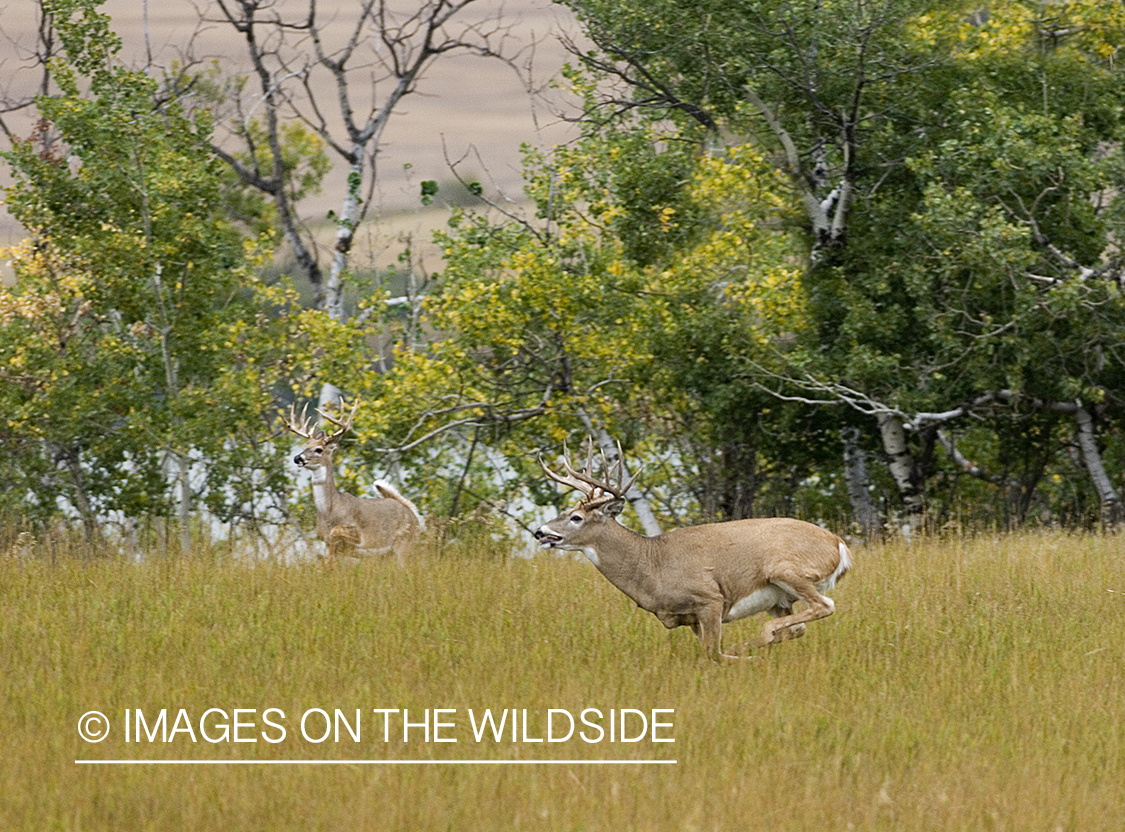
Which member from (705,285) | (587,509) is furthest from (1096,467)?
(587,509)

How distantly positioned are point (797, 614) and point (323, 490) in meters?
6.95

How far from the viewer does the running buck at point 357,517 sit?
14.1 metres

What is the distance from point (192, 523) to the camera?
72.0 ft

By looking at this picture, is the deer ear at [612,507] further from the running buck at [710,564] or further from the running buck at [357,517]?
the running buck at [357,517]

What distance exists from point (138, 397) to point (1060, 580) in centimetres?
1409

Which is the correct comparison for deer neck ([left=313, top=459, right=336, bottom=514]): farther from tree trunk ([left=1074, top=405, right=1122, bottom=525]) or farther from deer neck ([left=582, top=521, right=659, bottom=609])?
tree trunk ([left=1074, top=405, right=1122, bottom=525])

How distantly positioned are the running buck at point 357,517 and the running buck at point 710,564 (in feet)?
17.0

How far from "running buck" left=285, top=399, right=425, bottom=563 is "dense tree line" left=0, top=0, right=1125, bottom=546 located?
3641 millimetres

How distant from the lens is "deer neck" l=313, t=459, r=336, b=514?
14.4 m

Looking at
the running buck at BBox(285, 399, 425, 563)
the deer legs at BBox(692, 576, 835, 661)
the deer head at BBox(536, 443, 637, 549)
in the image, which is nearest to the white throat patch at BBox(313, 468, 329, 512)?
the running buck at BBox(285, 399, 425, 563)

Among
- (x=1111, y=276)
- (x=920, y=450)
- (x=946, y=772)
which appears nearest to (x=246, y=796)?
(x=946, y=772)

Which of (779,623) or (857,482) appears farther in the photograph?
(857,482)

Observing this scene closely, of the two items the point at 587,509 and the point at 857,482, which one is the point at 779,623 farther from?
the point at 857,482

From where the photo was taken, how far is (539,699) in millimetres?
7914
